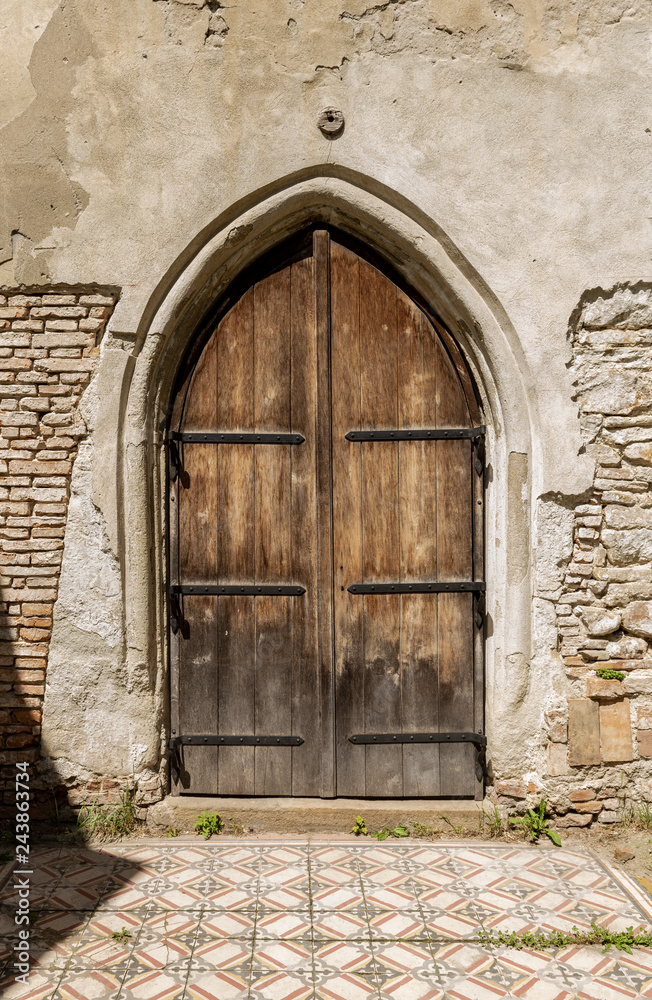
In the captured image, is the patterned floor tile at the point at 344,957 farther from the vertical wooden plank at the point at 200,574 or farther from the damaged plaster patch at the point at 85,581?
the damaged plaster patch at the point at 85,581

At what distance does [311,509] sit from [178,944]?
6.21ft

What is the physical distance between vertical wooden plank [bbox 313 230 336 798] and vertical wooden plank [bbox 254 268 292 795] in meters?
0.15

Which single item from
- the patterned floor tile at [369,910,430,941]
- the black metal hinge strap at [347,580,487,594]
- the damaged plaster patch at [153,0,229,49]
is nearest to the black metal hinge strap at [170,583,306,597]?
the black metal hinge strap at [347,580,487,594]

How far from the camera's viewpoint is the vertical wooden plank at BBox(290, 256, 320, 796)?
3.63m

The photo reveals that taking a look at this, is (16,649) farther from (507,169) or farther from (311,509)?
(507,169)

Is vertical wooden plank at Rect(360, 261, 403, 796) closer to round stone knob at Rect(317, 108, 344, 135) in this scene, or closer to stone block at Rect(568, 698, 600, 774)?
stone block at Rect(568, 698, 600, 774)

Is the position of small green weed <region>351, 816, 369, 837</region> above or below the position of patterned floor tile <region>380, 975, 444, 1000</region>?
above

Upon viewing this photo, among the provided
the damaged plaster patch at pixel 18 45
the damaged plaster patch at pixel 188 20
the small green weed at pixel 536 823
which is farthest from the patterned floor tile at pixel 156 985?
the damaged plaster patch at pixel 188 20

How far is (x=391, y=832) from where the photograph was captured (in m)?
3.49

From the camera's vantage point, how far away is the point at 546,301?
3.40 metres

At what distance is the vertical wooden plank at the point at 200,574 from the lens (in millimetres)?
3641

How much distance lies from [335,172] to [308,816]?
3.05 m

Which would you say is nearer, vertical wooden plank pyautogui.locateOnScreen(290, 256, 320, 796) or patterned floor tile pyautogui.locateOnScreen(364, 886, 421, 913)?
patterned floor tile pyautogui.locateOnScreen(364, 886, 421, 913)

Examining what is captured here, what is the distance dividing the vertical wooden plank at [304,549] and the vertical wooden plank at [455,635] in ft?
2.02
